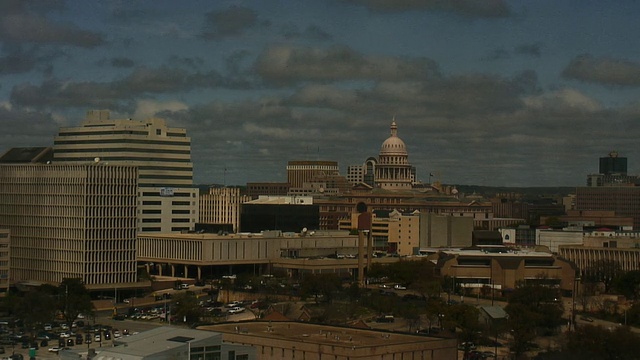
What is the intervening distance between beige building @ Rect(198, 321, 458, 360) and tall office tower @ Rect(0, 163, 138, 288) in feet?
153

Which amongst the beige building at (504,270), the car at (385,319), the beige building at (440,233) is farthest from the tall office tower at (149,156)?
the car at (385,319)

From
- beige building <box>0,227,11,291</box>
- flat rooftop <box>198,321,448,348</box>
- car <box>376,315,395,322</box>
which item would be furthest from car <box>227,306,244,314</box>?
flat rooftop <box>198,321,448,348</box>

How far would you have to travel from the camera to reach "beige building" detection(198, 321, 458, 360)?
83.2m

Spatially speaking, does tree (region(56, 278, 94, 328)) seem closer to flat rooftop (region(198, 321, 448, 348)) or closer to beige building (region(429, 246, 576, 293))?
flat rooftop (region(198, 321, 448, 348))

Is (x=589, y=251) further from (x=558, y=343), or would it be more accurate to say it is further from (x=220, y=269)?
(x=558, y=343)

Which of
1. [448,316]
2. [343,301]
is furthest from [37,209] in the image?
[448,316]

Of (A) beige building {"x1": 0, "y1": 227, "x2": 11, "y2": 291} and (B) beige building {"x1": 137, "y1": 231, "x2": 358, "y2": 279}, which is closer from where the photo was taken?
(A) beige building {"x1": 0, "y1": 227, "x2": 11, "y2": 291}

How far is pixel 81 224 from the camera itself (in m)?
137

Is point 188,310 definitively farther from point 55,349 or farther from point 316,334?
point 316,334

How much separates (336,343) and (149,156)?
3992 inches

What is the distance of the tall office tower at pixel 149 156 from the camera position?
18025 cm

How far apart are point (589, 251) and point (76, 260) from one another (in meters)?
73.5

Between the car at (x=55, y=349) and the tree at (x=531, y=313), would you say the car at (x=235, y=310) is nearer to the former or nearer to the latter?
the car at (x=55, y=349)

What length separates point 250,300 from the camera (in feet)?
449
